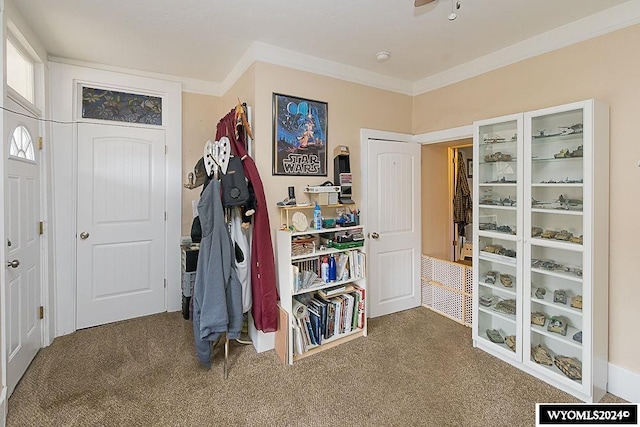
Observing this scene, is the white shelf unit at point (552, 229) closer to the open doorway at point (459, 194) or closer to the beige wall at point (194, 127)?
the open doorway at point (459, 194)

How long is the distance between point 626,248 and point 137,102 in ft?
14.3

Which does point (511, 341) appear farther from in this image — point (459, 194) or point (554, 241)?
point (459, 194)

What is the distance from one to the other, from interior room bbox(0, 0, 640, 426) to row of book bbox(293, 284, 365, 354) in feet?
0.06

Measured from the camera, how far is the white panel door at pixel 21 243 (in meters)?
Result: 2.06

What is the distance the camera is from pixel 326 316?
105 inches

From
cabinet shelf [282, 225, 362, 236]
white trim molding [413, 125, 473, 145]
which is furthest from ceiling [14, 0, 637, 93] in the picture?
cabinet shelf [282, 225, 362, 236]

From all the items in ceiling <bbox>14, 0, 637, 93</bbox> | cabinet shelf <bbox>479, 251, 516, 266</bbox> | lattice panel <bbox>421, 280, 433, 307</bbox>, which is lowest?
lattice panel <bbox>421, 280, 433, 307</bbox>

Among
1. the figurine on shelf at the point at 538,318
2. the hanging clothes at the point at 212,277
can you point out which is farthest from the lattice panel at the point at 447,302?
the hanging clothes at the point at 212,277

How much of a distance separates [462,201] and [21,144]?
4317 mm

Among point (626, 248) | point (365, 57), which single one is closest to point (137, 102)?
point (365, 57)

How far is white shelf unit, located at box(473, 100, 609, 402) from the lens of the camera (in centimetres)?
202

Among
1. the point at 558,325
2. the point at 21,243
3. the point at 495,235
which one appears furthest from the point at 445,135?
the point at 21,243

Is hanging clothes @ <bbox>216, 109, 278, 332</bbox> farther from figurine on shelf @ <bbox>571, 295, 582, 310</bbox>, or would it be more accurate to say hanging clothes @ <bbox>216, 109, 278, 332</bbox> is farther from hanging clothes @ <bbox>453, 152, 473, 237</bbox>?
hanging clothes @ <bbox>453, 152, 473, 237</bbox>

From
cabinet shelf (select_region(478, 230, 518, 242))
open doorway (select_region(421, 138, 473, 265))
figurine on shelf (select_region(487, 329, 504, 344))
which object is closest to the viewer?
cabinet shelf (select_region(478, 230, 518, 242))
